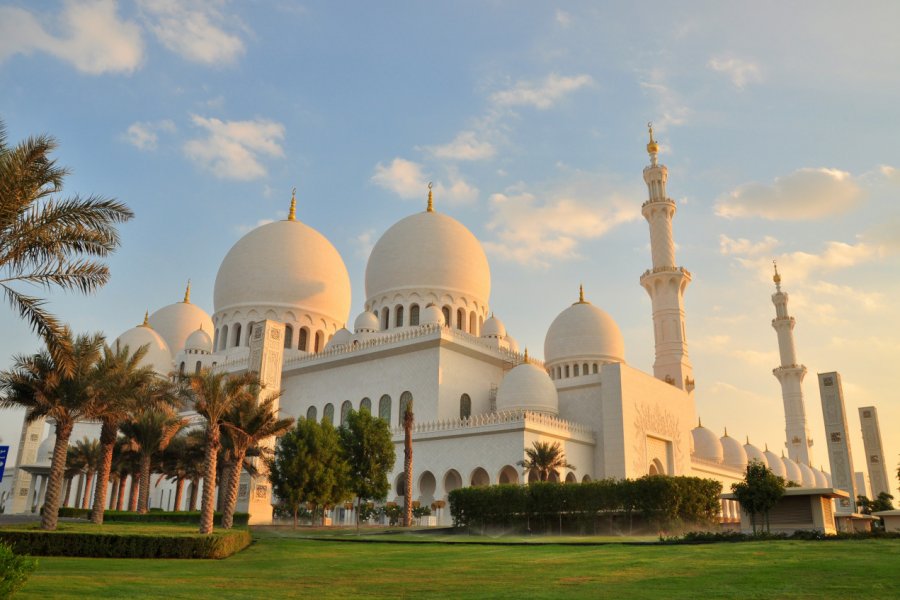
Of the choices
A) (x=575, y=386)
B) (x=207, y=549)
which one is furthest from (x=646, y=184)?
(x=207, y=549)

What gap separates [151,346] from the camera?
48.4m

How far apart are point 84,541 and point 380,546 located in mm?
6752

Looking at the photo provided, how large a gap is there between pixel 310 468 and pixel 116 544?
964 cm

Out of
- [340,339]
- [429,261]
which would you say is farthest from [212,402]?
[429,261]

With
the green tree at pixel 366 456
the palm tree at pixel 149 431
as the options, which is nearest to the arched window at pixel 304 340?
the palm tree at pixel 149 431

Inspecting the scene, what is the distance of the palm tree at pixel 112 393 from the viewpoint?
20.3m

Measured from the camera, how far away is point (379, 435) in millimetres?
26312

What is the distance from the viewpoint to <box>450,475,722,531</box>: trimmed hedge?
23.1m

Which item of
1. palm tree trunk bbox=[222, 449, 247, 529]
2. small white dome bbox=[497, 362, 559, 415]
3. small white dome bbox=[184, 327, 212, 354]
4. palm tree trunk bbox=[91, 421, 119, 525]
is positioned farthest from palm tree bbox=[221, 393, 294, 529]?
small white dome bbox=[184, 327, 212, 354]

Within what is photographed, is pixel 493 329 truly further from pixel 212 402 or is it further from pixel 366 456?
pixel 212 402

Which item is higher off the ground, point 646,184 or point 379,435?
point 646,184

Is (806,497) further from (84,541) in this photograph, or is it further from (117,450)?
(117,450)

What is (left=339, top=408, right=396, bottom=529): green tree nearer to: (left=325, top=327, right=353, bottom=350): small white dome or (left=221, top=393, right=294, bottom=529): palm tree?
(left=221, top=393, right=294, bottom=529): palm tree

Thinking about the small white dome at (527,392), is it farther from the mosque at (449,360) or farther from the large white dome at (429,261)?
the large white dome at (429,261)
